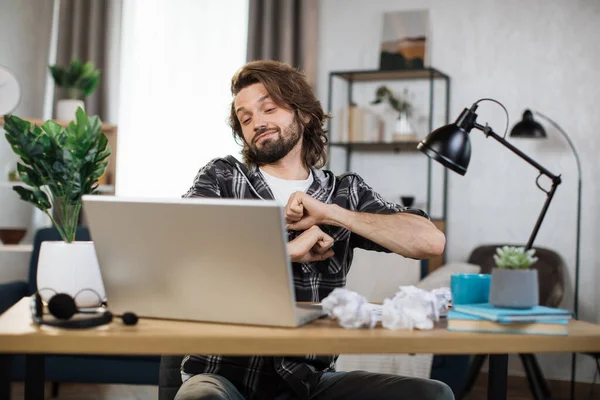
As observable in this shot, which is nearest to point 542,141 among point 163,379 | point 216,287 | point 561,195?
point 561,195

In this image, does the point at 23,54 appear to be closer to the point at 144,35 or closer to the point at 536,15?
the point at 144,35

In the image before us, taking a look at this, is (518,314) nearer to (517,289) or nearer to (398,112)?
(517,289)

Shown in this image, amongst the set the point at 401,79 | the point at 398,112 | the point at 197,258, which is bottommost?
the point at 197,258

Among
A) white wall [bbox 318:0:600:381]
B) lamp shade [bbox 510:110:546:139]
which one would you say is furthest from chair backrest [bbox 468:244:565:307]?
lamp shade [bbox 510:110:546:139]

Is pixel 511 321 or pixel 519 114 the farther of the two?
pixel 519 114

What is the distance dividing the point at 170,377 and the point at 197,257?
795 mm

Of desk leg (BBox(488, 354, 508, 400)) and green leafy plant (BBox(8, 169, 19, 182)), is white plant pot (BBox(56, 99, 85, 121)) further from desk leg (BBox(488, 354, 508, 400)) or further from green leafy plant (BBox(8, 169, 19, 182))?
desk leg (BBox(488, 354, 508, 400))

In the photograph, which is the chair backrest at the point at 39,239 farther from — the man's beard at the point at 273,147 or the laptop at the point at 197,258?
the laptop at the point at 197,258

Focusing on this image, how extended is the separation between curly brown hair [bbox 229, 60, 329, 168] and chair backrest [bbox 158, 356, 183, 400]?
0.57 m

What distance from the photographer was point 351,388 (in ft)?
5.58

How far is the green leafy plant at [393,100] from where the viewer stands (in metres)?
4.73

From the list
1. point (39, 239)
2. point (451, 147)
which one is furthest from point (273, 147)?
point (39, 239)

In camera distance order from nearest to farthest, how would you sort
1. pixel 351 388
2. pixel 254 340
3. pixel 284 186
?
pixel 254 340 → pixel 351 388 → pixel 284 186

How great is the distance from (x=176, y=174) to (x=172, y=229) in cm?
387
